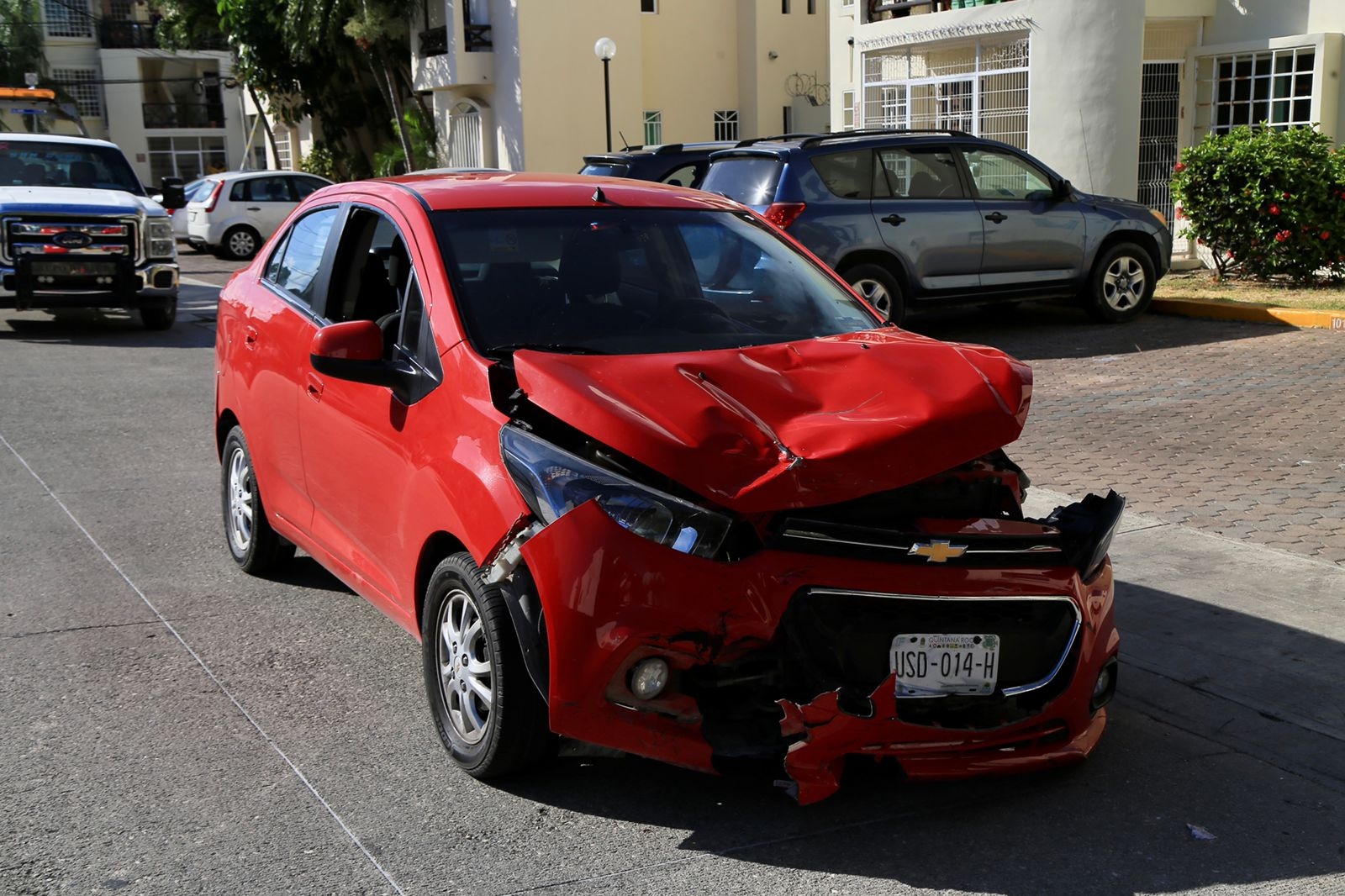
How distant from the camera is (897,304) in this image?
1271 centimetres

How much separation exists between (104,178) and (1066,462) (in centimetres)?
1190

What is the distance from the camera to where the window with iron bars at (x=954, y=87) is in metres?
18.8

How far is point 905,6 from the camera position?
20406 mm

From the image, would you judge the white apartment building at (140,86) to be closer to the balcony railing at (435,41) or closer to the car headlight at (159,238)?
the balcony railing at (435,41)

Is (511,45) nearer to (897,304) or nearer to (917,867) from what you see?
(897,304)

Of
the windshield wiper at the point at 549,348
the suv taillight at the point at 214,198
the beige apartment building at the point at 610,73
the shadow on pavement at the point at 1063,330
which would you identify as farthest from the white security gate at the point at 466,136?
the windshield wiper at the point at 549,348

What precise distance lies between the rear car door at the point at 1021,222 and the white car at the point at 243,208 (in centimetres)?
1598

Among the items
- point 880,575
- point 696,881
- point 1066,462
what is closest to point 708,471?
point 880,575

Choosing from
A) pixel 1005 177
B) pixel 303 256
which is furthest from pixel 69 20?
pixel 303 256

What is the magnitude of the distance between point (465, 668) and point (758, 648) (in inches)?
38.0

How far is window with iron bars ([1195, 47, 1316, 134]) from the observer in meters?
16.6

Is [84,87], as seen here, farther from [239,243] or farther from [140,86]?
[239,243]

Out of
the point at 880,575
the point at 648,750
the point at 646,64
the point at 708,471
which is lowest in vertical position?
the point at 648,750

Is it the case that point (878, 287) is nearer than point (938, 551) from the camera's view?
No
